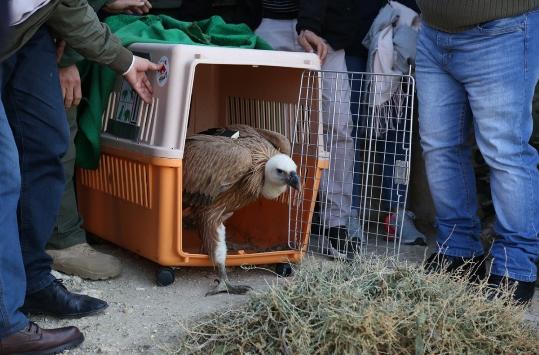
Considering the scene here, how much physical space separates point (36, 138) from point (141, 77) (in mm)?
681

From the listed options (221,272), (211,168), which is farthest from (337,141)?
(221,272)

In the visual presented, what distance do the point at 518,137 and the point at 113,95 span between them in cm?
183

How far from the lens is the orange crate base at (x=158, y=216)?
3211mm

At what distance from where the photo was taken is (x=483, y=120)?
3121 mm

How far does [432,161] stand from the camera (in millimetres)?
3396

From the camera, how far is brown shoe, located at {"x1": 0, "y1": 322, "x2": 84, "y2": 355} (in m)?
2.48

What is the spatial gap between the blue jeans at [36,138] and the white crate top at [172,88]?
51cm

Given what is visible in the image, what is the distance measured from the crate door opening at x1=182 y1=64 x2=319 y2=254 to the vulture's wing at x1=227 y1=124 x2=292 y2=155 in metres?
0.04

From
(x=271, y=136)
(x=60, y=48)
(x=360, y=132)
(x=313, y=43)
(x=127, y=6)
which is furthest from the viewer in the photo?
(x=360, y=132)

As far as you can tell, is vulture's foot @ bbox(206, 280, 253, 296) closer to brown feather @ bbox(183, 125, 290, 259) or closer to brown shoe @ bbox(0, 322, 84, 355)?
brown feather @ bbox(183, 125, 290, 259)

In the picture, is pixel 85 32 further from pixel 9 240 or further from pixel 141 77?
pixel 9 240

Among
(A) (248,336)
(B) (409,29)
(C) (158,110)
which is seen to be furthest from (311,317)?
(B) (409,29)

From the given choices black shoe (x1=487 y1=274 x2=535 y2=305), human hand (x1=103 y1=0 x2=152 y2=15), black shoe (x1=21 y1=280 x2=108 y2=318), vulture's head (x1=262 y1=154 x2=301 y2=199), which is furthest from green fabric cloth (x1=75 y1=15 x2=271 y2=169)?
black shoe (x1=487 y1=274 x2=535 y2=305)

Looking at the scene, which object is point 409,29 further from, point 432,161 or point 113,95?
point 113,95
